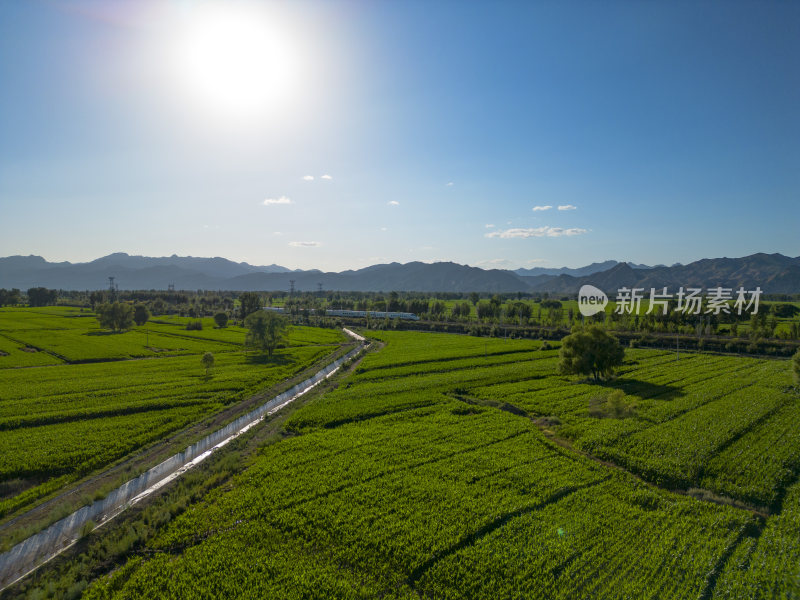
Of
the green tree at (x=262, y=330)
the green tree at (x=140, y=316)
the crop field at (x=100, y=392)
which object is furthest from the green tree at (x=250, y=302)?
the green tree at (x=262, y=330)

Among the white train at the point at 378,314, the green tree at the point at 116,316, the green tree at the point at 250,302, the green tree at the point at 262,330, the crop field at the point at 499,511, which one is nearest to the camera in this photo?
the crop field at the point at 499,511

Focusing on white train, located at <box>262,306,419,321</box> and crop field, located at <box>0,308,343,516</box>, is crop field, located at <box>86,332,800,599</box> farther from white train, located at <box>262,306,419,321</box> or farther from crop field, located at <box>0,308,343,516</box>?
white train, located at <box>262,306,419,321</box>

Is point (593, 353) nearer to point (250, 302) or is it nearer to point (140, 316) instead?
point (250, 302)

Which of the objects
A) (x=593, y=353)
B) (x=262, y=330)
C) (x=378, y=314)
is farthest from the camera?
(x=378, y=314)

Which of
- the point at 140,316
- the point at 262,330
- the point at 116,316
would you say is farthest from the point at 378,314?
the point at 262,330

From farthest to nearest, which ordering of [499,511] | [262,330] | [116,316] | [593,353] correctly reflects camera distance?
[116,316] → [262,330] → [593,353] → [499,511]

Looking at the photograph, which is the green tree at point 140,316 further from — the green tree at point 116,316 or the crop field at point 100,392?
the crop field at point 100,392
